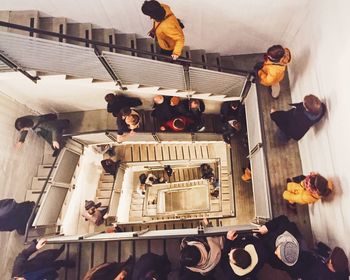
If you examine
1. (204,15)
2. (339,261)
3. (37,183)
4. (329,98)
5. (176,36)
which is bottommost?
(339,261)

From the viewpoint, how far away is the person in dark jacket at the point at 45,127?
250 inches

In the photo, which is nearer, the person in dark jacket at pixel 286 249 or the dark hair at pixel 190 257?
the person in dark jacket at pixel 286 249

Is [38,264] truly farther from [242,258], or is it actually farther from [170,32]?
[170,32]

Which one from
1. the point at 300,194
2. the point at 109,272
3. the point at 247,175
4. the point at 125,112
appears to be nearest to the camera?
the point at 300,194

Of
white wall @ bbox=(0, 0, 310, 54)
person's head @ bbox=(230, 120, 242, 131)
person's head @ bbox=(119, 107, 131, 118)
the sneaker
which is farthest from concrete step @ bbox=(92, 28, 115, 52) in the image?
the sneaker

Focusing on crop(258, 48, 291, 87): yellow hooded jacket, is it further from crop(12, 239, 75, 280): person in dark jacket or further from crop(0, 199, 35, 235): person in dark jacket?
crop(0, 199, 35, 235): person in dark jacket

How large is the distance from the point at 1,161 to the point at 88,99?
7.82ft

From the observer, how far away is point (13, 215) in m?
5.76

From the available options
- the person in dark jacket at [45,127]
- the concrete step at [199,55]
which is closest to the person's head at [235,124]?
the concrete step at [199,55]

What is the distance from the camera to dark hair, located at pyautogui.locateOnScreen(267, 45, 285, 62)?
15.0 ft

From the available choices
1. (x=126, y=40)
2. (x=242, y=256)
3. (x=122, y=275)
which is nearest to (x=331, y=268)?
(x=242, y=256)

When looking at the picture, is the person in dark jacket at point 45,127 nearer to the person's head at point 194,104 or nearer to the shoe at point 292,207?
the person's head at point 194,104

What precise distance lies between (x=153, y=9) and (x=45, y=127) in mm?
4142

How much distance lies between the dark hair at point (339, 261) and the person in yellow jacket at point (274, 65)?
3.08 metres
